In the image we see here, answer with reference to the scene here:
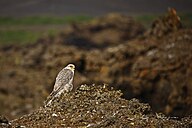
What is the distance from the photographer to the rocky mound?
11172mm

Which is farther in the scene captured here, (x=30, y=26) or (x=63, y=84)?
(x=30, y=26)

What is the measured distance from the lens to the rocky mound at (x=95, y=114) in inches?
440

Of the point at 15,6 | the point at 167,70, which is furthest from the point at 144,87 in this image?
the point at 15,6

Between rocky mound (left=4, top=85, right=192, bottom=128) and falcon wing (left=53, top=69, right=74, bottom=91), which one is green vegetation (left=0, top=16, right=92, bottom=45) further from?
rocky mound (left=4, top=85, right=192, bottom=128)

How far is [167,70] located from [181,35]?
1.92 metres

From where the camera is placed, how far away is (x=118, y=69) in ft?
90.4

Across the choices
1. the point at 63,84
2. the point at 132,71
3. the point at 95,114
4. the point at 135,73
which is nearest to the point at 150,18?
the point at 132,71

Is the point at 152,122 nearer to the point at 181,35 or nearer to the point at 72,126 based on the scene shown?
the point at 72,126

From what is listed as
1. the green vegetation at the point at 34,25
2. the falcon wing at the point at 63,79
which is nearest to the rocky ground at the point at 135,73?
the falcon wing at the point at 63,79

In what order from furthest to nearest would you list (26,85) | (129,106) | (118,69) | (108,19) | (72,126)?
(108,19), (26,85), (118,69), (129,106), (72,126)

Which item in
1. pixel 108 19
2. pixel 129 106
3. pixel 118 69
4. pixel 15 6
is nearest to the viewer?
pixel 129 106

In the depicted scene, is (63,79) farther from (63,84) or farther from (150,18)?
(150,18)

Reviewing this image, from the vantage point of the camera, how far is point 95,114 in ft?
38.6

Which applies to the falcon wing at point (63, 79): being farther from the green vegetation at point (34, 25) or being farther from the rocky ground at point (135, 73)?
the green vegetation at point (34, 25)
